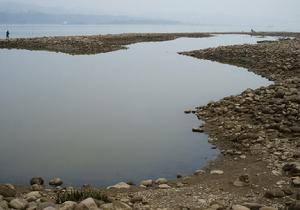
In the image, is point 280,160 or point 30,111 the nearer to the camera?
point 280,160

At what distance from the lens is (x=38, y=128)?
671 inches

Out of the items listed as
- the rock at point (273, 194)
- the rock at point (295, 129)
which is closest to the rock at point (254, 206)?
the rock at point (273, 194)

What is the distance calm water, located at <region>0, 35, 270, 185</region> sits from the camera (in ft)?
42.5

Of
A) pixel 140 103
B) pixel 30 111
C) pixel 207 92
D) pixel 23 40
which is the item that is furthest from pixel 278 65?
pixel 23 40

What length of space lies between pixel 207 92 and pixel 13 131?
13.5m

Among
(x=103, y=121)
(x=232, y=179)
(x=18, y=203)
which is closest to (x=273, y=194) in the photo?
(x=232, y=179)

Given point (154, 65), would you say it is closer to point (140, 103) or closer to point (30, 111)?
point (140, 103)

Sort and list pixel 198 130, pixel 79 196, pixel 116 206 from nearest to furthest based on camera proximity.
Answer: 1. pixel 116 206
2. pixel 79 196
3. pixel 198 130

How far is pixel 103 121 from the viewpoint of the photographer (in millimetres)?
18312

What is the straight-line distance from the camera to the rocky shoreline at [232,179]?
30.2ft

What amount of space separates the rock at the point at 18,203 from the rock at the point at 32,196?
402mm

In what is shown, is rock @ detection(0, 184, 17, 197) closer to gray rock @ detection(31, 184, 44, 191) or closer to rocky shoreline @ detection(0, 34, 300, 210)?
rocky shoreline @ detection(0, 34, 300, 210)

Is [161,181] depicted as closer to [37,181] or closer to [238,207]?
[238,207]

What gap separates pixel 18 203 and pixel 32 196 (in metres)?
0.75
